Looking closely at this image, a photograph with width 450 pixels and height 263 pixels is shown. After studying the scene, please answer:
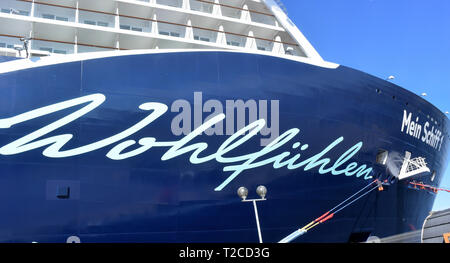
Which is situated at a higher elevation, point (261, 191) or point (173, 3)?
point (173, 3)

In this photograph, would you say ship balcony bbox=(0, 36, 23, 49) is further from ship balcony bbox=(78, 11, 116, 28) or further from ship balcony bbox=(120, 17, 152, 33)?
ship balcony bbox=(120, 17, 152, 33)

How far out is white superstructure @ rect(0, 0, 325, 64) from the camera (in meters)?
11.3

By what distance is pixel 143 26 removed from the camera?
1387cm

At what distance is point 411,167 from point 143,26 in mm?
10605

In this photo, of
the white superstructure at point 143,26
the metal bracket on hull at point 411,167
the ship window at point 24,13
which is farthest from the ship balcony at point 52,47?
the metal bracket on hull at point 411,167

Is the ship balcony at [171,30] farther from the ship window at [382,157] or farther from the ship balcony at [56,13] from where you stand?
the ship window at [382,157]

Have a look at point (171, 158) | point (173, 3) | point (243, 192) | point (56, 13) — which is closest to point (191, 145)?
point (171, 158)

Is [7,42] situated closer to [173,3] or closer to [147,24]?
[147,24]

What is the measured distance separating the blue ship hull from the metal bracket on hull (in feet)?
5.66

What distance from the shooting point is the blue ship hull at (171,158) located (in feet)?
24.2

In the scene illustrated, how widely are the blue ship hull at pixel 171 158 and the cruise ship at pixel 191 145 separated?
0.09 feet

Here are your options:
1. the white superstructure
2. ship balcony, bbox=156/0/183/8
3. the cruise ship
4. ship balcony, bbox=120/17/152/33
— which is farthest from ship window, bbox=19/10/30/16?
ship balcony, bbox=156/0/183/8

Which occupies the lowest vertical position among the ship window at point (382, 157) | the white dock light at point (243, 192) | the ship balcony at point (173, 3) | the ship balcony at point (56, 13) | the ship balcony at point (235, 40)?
the white dock light at point (243, 192)

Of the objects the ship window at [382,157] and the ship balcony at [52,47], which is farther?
the ship balcony at [52,47]
